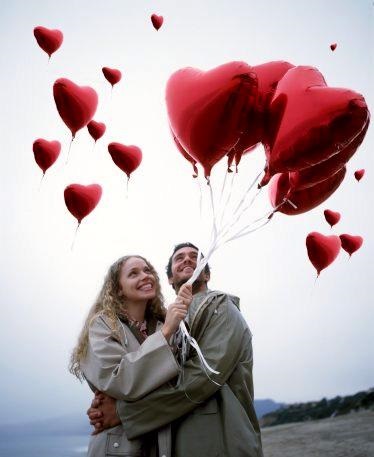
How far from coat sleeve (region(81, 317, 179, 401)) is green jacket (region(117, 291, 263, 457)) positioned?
0.18 feet

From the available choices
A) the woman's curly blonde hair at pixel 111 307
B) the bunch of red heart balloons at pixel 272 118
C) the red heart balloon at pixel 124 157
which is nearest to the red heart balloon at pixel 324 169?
the bunch of red heart balloons at pixel 272 118

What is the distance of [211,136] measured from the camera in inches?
81.2

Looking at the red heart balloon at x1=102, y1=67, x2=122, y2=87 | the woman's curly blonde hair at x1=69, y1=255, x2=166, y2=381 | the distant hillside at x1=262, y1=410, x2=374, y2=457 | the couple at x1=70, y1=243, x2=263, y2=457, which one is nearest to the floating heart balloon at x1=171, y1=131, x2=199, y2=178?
the woman's curly blonde hair at x1=69, y1=255, x2=166, y2=381

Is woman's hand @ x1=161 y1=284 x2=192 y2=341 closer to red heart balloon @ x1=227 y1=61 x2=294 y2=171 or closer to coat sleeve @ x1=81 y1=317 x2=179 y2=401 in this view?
coat sleeve @ x1=81 y1=317 x2=179 y2=401

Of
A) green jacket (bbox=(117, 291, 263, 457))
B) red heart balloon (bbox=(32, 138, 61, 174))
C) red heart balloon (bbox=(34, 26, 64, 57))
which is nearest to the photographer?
green jacket (bbox=(117, 291, 263, 457))

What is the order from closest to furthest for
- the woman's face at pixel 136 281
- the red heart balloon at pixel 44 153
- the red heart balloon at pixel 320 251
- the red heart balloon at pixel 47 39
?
the woman's face at pixel 136 281, the red heart balloon at pixel 320 251, the red heart balloon at pixel 44 153, the red heart balloon at pixel 47 39

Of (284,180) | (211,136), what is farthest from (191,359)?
(284,180)

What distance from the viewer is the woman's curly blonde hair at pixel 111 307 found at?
2.12 metres

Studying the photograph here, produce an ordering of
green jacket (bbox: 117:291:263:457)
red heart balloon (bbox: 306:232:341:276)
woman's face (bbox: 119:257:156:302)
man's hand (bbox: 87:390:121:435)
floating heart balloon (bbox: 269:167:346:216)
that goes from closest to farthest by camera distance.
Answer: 1. green jacket (bbox: 117:291:263:457)
2. man's hand (bbox: 87:390:121:435)
3. woman's face (bbox: 119:257:156:302)
4. floating heart balloon (bbox: 269:167:346:216)
5. red heart balloon (bbox: 306:232:341:276)

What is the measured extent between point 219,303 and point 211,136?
78 centimetres

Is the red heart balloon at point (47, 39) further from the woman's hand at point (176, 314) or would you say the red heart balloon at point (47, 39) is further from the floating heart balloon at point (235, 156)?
the woman's hand at point (176, 314)

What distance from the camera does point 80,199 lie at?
297cm

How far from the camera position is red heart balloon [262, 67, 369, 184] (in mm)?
1863

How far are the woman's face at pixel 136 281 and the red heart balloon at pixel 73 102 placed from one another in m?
1.06
